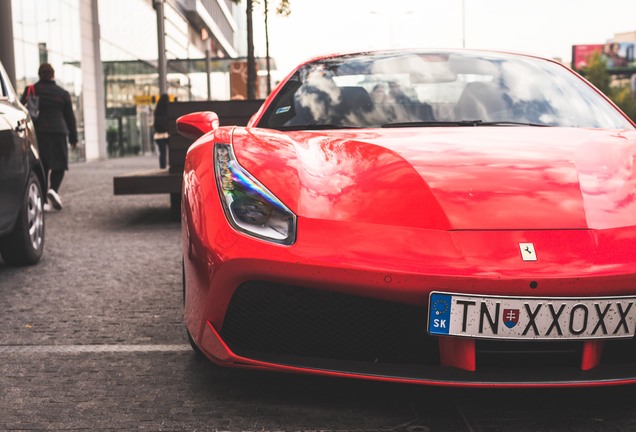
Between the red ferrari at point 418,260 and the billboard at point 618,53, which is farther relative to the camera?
the billboard at point 618,53

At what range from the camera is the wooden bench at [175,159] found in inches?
306

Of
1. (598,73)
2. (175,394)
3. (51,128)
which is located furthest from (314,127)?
(598,73)

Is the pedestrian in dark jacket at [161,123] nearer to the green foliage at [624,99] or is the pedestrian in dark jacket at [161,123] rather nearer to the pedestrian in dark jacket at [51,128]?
the pedestrian in dark jacket at [51,128]

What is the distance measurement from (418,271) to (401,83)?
5.56 feet

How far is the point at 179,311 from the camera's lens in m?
4.05

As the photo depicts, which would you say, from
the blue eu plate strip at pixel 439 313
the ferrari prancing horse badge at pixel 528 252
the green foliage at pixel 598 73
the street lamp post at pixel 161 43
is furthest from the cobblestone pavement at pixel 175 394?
the green foliage at pixel 598 73

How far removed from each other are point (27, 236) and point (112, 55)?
30.3m

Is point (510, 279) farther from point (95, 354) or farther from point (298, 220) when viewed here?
point (95, 354)

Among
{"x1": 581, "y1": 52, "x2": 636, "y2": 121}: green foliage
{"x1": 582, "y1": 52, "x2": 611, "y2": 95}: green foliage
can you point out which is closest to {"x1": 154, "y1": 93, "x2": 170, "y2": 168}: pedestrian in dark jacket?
{"x1": 581, "y1": 52, "x2": 636, "y2": 121}: green foliage

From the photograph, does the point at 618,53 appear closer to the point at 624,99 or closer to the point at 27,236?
the point at 624,99

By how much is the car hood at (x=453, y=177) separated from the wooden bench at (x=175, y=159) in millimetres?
4752

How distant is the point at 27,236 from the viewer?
211 inches

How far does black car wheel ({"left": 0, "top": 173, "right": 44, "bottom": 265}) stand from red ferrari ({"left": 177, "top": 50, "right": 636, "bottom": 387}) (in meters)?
2.72

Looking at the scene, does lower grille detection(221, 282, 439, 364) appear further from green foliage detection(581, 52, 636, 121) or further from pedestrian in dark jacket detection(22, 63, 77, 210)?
green foliage detection(581, 52, 636, 121)
